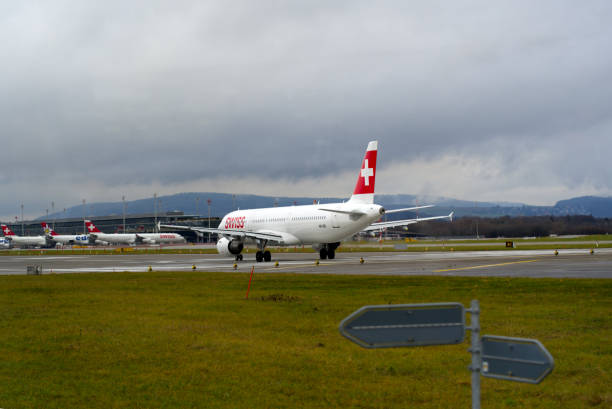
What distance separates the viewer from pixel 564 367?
354 inches

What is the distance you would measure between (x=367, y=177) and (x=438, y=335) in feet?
127

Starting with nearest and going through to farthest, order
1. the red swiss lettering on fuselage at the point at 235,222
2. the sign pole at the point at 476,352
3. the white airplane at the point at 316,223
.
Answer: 1. the sign pole at the point at 476,352
2. the white airplane at the point at 316,223
3. the red swiss lettering on fuselage at the point at 235,222

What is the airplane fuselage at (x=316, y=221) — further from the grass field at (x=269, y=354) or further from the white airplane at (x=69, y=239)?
the white airplane at (x=69, y=239)

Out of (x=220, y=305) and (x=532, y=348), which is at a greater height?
(x=532, y=348)

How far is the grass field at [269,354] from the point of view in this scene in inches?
309

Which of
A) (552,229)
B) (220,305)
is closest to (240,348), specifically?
(220,305)

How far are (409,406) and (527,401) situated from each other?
1.56 m

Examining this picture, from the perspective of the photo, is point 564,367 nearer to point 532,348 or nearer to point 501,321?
point 501,321

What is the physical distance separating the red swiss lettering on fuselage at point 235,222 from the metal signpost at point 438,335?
4911cm

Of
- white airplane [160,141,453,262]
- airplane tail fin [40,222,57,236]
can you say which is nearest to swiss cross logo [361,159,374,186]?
white airplane [160,141,453,262]

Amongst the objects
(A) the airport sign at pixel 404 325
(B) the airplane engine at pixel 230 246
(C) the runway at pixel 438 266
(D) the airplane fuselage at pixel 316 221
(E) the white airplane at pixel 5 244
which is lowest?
(E) the white airplane at pixel 5 244

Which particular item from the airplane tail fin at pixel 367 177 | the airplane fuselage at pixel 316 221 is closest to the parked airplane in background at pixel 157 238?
the airplane fuselage at pixel 316 221

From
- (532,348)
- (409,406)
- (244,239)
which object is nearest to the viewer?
(532,348)

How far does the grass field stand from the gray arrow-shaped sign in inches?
128
